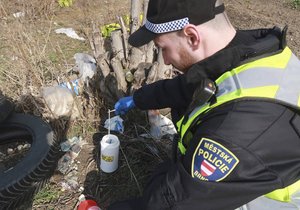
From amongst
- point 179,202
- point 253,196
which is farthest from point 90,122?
point 253,196

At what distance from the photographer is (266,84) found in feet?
4.69

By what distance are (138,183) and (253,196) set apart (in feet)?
4.21

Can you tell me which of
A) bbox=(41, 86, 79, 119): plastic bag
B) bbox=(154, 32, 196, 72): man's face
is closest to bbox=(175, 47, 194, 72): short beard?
bbox=(154, 32, 196, 72): man's face

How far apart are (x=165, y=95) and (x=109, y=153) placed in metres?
0.67

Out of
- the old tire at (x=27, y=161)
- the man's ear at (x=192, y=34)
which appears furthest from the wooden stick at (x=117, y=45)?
the man's ear at (x=192, y=34)

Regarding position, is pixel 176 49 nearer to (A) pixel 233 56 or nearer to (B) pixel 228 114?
(A) pixel 233 56

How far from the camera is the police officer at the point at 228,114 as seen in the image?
1371 millimetres

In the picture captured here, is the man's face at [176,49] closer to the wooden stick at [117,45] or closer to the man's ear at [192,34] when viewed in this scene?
the man's ear at [192,34]

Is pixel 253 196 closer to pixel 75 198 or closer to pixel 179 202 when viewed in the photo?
pixel 179 202

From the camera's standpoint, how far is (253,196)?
4.91ft

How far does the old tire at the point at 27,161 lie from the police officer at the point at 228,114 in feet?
3.97

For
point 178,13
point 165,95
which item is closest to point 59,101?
point 165,95

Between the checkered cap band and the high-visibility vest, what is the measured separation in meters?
0.31

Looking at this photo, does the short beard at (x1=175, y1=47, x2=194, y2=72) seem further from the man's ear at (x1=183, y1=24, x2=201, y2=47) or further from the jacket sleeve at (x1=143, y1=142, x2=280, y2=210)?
the jacket sleeve at (x1=143, y1=142, x2=280, y2=210)
